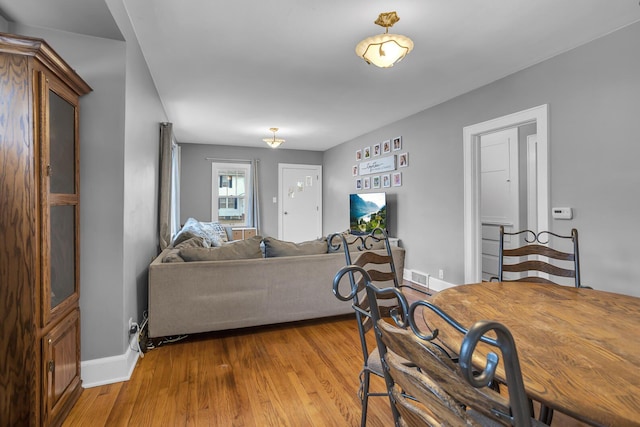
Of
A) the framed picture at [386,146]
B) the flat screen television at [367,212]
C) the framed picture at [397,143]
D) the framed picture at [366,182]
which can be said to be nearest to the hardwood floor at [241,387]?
the flat screen television at [367,212]

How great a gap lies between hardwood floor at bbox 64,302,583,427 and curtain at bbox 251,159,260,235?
13.9ft

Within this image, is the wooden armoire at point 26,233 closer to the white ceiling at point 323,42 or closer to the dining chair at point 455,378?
the white ceiling at point 323,42

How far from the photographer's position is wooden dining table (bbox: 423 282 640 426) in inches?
26.4

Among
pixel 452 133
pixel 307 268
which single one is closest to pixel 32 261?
pixel 307 268

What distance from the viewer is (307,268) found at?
9.29ft

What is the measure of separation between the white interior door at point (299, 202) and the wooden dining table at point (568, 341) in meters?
5.77

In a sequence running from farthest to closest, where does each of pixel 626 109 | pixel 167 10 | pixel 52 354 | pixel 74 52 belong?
pixel 626 109 < pixel 167 10 < pixel 74 52 < pixel 52 354

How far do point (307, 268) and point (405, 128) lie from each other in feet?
9.27

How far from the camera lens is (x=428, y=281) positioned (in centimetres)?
416

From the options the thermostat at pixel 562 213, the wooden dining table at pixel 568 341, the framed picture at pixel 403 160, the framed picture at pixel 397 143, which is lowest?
the wooden dining table at pixel 568 341

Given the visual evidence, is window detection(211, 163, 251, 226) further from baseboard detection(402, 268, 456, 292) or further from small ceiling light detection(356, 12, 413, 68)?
small ceiling light detection(356, 12, 413, 68)

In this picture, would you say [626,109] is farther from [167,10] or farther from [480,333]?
[167,10]

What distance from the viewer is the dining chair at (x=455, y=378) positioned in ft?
1.52

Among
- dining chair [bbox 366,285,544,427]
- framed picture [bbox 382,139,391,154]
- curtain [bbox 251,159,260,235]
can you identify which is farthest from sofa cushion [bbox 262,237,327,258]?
curtain [bbox 251,159,260,235]
